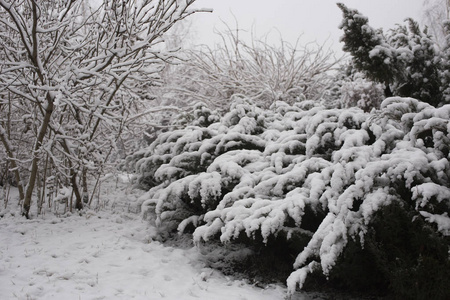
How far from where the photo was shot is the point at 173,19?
3846 mm

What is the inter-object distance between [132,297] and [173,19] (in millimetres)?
2777

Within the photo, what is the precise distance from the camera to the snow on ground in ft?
8.66

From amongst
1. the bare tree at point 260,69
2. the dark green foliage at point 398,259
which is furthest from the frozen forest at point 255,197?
the bare tree at point 260,69

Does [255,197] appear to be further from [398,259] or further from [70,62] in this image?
[70,62]

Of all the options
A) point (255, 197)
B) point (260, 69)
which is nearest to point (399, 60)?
point (255, 197)

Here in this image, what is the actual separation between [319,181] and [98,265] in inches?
79.6

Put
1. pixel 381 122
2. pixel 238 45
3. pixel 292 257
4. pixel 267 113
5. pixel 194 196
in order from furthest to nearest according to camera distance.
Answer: pixel 238 45
pixel 267 113
pixel 194 196
pixel 292 257
pixel 381 122

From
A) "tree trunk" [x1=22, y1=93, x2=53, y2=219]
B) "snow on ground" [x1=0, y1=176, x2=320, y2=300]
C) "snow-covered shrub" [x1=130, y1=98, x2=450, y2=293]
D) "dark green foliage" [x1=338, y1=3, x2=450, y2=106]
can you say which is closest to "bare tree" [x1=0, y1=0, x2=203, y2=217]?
"tree trunk" [x1=22, y1=93, x2=53, y2=219]

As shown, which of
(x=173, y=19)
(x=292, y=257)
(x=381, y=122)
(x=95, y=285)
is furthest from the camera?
(x=173, y=19)

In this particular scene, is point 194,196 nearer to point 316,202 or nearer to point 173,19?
point 316,202

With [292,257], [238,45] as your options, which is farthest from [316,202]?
[238,45]

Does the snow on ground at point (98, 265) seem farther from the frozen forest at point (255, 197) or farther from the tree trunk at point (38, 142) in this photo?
the tree trunk at point (38, 142)

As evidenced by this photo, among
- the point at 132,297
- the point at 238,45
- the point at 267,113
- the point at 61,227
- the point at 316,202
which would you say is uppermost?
the point at 238,45

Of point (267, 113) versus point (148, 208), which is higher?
point (267, 113)
